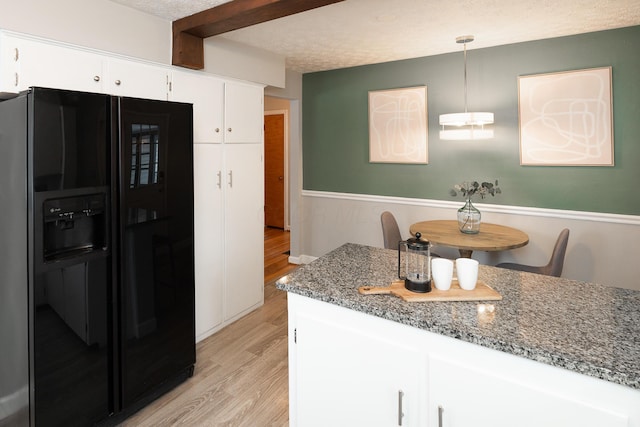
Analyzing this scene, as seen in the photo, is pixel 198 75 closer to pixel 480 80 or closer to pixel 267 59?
pixel 267 59

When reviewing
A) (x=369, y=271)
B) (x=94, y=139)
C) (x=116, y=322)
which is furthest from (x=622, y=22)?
(x=116, y=322)

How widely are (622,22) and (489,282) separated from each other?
2.71m

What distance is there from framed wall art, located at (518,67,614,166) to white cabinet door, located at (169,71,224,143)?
2.63m

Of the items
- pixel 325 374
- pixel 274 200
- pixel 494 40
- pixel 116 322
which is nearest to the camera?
pixel 325 374

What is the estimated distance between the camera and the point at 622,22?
2.85 meters

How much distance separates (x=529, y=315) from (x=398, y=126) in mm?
3145

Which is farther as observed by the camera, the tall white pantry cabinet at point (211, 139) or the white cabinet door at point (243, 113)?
the white cabinet door at point (243, 113)

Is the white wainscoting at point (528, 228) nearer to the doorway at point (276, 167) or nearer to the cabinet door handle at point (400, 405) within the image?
the doorway at point (276, 167)

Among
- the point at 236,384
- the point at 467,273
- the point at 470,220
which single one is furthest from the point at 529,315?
the point at 470,220

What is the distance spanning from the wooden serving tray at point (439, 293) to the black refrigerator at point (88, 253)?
1.32 metres

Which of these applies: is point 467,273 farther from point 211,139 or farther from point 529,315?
point 211,139

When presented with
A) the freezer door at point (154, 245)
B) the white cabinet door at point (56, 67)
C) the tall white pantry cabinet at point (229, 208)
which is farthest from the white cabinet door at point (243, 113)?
the white cabinet door at point (56, 67)

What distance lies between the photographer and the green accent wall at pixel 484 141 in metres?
3.02

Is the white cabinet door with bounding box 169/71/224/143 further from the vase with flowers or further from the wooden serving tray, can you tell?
the vase with flowers
